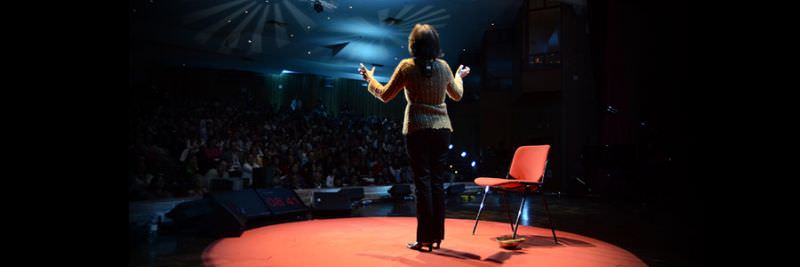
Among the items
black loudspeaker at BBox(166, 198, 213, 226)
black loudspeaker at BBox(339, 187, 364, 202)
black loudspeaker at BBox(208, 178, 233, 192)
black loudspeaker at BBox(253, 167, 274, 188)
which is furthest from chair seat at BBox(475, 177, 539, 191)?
black loudspeaker at BBox(339, 187, 364, 202)

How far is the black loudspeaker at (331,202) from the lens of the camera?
514 cm

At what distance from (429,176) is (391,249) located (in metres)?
0.49

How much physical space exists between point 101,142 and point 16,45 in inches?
7.8

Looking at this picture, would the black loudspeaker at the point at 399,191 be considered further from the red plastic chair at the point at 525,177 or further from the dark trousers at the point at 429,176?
the dark trousers at the point at 429,176

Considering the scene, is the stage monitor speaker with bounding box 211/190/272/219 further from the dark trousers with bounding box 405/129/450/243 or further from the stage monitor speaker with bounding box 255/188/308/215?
the dark trousers with bounding box 405/129/450/243

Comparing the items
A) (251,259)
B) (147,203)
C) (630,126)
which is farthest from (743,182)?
(630,126)

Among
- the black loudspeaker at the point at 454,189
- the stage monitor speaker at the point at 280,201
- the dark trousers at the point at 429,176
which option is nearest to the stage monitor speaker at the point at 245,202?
the stage monitor speaker at the point at 280,201

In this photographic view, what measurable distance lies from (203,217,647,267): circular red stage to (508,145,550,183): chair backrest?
17.3 inches

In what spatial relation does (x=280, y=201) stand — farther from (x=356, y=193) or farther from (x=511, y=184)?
(x=511, y=184)

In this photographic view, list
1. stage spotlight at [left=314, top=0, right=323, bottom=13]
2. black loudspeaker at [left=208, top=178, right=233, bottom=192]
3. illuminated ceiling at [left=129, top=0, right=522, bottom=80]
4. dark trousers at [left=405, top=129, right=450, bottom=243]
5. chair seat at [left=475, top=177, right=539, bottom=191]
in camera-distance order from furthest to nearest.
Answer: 1. illuminated ceiling at [left=129, top=0, right=522, bottom=80]
2. stage spotlight at [left=314, top=0, right=323, bottom=13]
3. black loudspeaker at [left=208, top=178, right=233, bottom=192]
4. chair seat at [left=475, top=177, right=539, bottom=191]
5. dark trousers at [left=405, top=129, right=450, bottom=243]

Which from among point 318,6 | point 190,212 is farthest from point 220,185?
point 318,6

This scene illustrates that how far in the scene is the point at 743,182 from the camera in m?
2.71

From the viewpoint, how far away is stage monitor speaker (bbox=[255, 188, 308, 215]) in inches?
182

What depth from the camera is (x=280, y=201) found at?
15.9 ft
